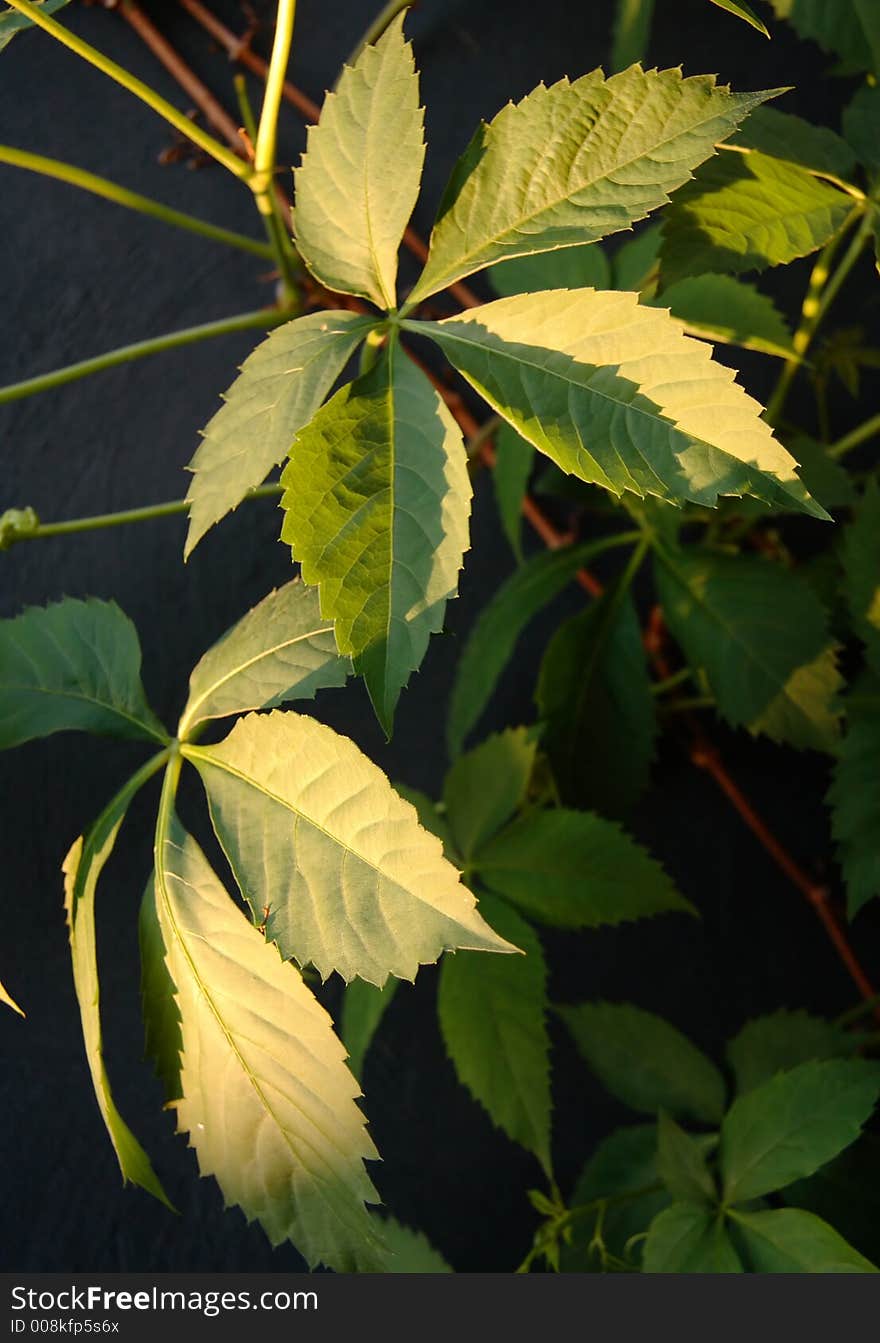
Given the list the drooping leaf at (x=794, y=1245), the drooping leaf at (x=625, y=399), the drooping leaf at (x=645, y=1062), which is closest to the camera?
the drooping leaf at (x=625, y=399)

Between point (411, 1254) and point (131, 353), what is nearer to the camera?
point (131, 353)

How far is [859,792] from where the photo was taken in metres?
0.69

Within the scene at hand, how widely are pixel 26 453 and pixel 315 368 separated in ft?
1.24

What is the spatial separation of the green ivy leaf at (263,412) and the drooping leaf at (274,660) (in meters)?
0.06

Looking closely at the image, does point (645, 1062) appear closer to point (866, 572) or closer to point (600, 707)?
point (600, 707)

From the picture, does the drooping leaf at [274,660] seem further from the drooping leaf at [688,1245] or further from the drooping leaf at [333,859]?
the drooping leaf at [688,1245]

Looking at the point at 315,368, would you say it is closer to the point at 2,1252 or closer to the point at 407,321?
the point at 407,321

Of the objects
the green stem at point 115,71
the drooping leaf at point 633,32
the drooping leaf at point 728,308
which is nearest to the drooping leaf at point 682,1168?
the drooping leaf at point 728,308

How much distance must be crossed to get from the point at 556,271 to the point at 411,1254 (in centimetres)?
67

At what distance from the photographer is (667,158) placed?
0.46m

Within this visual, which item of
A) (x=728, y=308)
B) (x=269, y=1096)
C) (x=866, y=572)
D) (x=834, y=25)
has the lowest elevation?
(x=269, y=1096)

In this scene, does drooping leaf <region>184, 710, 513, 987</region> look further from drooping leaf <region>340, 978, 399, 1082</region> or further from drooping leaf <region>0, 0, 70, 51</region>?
drooping leaf <region>0, 0, 70, 51</region>

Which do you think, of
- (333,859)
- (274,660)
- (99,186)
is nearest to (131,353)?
(99,186)

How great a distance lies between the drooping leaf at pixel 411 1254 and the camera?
0.70 metres
